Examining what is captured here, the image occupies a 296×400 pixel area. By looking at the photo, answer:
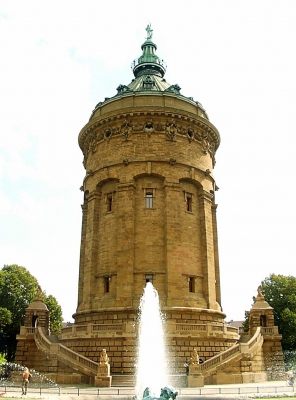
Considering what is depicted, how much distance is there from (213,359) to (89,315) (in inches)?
409

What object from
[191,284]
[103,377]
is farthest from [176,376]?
[191,284]

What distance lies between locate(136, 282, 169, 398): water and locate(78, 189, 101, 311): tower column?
4803mm

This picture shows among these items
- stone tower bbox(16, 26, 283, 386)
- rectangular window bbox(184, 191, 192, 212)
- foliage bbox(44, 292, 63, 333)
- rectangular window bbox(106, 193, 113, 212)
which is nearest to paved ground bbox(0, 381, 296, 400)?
stone tower bbox(16, 26, 283, 386)

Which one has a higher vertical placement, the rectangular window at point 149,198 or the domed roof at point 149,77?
the domed roof at point 149,77

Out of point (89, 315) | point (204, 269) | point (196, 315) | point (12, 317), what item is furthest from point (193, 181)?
point (12, 317)

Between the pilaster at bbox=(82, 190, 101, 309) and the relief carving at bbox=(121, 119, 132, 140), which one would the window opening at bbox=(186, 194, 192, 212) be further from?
the pilaster at bbox=(82, 190, 101, 309)

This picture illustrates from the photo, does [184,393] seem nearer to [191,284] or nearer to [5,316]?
[191,284]

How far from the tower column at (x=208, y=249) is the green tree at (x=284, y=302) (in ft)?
57.6

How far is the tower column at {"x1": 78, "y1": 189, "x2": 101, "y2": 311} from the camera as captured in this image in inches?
1305

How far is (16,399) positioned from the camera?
16453mm

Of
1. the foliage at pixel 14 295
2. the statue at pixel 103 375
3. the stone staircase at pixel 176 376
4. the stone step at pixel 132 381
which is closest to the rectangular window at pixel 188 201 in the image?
the stone staircase at pixel 176 376

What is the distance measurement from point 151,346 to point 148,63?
103ft

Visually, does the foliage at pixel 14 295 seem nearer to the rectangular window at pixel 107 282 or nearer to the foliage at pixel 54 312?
the foliage at pixel 54 312

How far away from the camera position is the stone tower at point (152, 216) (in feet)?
102
